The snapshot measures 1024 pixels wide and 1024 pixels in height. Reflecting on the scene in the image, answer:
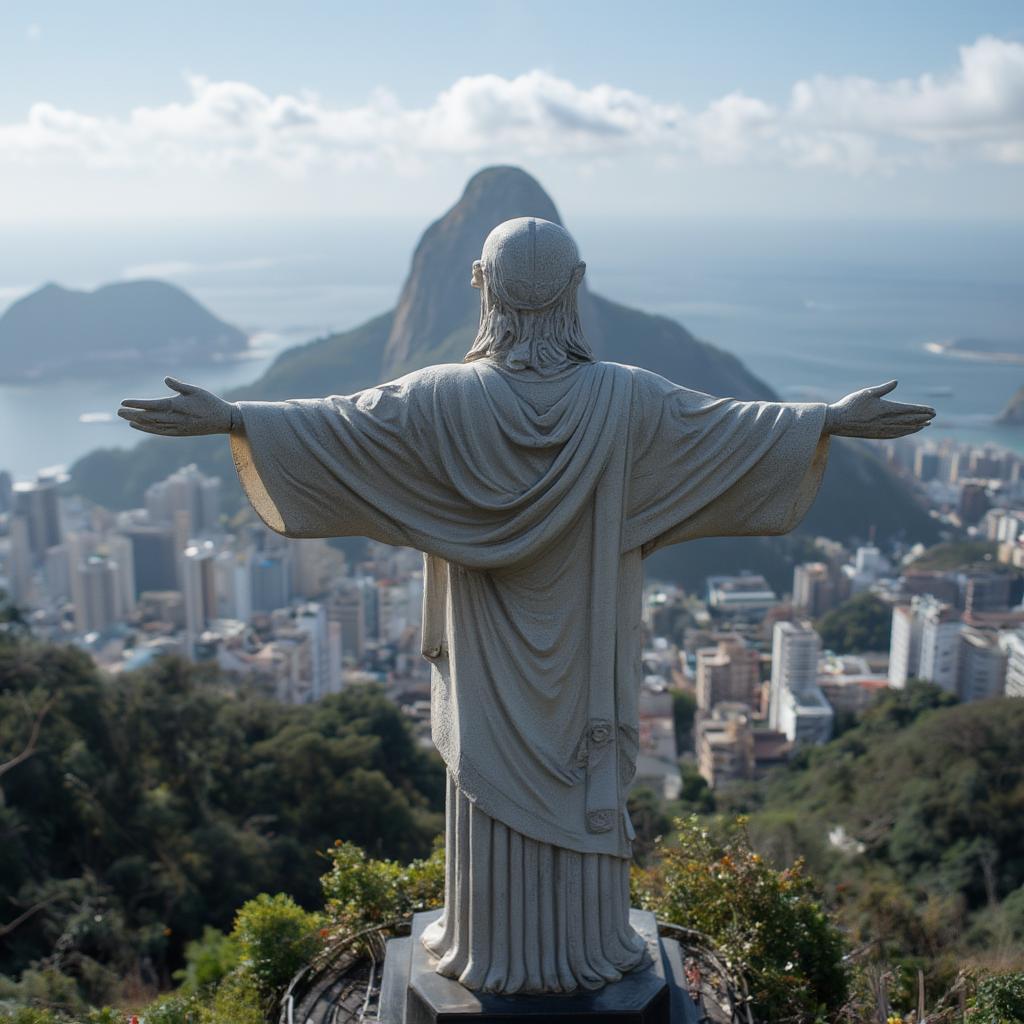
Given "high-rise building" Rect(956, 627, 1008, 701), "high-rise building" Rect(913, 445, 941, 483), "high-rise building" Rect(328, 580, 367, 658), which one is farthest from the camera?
"high-rise building" Rect(913, 445, 941, 483)

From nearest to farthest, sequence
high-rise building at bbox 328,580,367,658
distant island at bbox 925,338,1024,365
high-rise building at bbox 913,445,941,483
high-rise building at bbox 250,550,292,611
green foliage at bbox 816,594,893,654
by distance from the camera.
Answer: green foliage at bbox 816,594,893,654
high-rise building at bbox 328,580,367,658
high-rise building at bbox 250,550,292,611
high-rise building at bbox 913,445,941,483
distant island at bbox 925,338,1024,365

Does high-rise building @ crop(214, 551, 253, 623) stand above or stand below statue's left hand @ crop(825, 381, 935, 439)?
Result: below

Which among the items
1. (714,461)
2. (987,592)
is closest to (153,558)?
(987,592)

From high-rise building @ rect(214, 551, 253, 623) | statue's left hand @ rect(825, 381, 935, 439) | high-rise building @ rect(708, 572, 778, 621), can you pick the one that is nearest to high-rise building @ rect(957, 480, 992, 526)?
high-rise building @ rect(708, 572, 778, 621)

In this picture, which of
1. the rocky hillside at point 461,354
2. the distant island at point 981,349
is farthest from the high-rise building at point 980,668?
the distant island at point 981,349

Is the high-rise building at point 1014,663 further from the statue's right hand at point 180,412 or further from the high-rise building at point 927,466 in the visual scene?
the high-rise building at point 927,466

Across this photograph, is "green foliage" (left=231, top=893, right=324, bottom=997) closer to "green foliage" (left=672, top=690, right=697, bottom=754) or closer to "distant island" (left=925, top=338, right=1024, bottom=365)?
"green foliage" (left=672, top=690, right=697, bottom=754)
